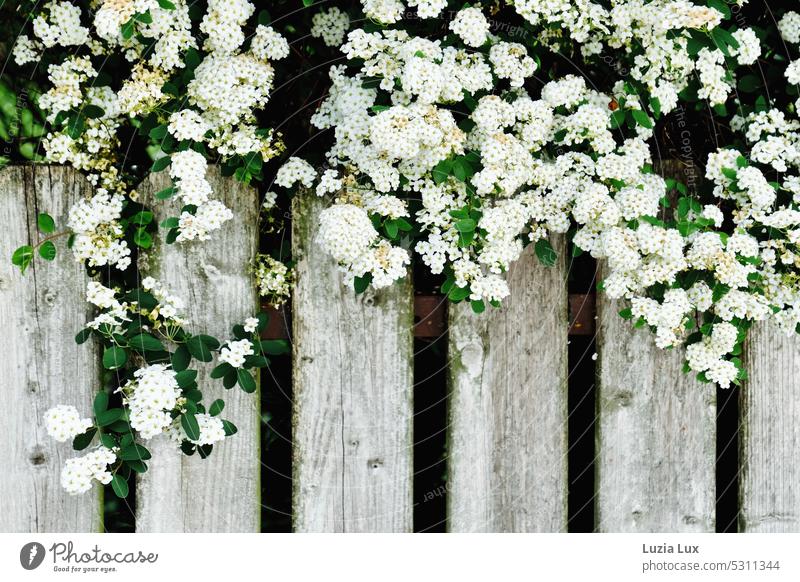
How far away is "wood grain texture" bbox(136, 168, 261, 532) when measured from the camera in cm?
211

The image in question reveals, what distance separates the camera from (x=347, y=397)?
2176 mm

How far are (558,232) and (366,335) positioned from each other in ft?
1.89

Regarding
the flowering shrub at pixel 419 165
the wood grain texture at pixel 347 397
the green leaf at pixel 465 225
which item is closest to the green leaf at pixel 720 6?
the flowering shrub at pixel 419 165

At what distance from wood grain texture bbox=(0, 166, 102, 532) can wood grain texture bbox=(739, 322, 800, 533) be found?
180 centimetres

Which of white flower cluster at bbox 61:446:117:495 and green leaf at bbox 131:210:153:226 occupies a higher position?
green leaf at bbox 131:210:153:226

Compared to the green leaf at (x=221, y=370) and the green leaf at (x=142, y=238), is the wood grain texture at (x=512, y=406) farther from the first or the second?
the green leaf at (x=142, y=238)

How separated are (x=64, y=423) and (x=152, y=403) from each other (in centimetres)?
23

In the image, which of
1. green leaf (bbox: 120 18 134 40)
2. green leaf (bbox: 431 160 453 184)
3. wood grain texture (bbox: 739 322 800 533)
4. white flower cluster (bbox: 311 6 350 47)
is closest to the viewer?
green leaf (bbox: 120 18 134 40)

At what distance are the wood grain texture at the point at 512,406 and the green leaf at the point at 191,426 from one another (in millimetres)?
673

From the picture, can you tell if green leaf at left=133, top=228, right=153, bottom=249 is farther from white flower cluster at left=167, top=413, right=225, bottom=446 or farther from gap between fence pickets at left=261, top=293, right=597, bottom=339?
white flower cluster at left=167, top=413, right=225, bottom=446

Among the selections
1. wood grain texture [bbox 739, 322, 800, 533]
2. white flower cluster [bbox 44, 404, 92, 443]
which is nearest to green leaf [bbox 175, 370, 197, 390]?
white flower cluster [bbox 44, 404, 92, 443]

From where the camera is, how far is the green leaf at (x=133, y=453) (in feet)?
6.51

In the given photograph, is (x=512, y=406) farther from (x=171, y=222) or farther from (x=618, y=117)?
(x=171, y=222)

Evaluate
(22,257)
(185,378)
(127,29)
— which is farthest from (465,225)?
(22,257)
